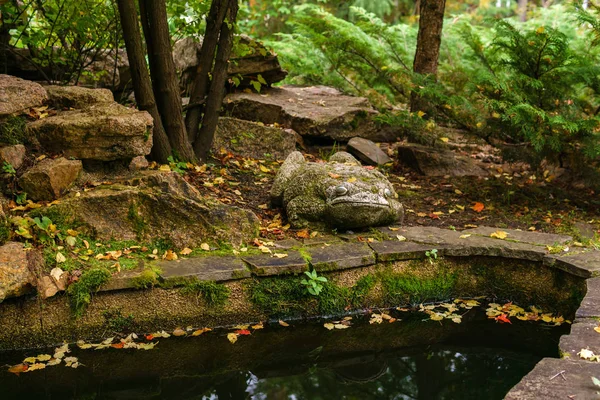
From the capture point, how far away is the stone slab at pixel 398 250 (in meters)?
4.98

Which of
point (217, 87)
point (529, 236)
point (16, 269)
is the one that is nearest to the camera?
point (16, 269)

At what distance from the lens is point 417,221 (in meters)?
6.09

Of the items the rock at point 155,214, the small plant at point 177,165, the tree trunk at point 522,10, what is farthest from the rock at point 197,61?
the tree trunk at point 522,10

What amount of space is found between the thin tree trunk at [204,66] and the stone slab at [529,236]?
10.9ft

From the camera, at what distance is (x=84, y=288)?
13.4ft

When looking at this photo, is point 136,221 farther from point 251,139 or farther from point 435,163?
point 435,163

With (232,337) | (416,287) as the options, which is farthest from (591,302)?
(232,337)

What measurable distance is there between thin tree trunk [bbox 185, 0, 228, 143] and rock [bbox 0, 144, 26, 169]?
6.98 ft

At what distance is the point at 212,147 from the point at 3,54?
259 centimetres

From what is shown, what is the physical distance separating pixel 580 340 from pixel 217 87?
4556mm

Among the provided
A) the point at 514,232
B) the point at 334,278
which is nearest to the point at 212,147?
the point at 334,278

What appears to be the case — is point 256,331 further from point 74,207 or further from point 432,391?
point 74,207

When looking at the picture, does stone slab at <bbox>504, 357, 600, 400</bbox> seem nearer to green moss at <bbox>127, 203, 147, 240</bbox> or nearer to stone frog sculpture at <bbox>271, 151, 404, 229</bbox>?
stone frog sculpture at <bbox>271, 151, 404, 229</bbox>

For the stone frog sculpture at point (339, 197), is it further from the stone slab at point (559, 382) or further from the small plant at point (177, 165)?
the stone slab at point (559, 382)
